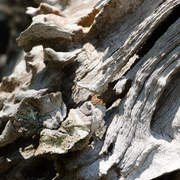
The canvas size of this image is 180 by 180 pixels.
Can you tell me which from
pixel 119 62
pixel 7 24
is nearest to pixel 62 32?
pixel 119 62

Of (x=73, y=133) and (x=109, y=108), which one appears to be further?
(x=109, y=108)

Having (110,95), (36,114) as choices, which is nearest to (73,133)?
(36,114)

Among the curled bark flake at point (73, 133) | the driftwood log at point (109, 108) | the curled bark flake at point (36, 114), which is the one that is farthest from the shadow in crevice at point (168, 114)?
the curled bark flake at point (36, 114)

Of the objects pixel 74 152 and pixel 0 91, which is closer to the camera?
pixel 74 152

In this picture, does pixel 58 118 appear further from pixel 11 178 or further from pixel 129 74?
pixel 11 178

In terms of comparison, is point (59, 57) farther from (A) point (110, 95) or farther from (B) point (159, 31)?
(B) point (159, 31)

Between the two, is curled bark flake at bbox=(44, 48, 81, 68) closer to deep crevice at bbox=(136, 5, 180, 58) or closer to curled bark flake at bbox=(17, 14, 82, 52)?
curled bark flake at bbox=(17, 14, 82, 52)

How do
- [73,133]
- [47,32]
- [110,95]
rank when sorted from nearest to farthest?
[73,133], [110,95], [47,32]
